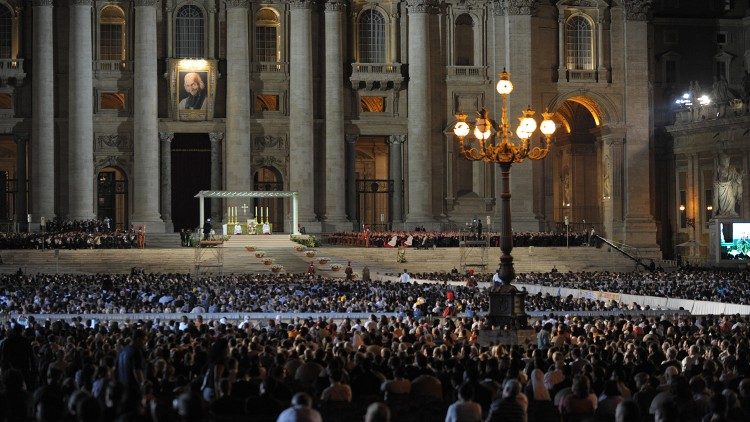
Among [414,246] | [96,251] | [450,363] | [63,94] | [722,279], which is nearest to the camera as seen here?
[450,363]

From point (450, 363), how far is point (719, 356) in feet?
17.7

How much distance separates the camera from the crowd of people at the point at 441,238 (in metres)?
72.2

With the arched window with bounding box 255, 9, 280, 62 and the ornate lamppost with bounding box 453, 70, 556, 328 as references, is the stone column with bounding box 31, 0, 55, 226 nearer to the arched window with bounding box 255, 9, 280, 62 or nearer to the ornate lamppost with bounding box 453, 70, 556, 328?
the arched window with bounding box 255, 9, 280, 62

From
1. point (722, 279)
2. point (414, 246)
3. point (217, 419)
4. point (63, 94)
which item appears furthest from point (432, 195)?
point (217, 419)

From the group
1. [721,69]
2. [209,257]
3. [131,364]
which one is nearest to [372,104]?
[209,257]

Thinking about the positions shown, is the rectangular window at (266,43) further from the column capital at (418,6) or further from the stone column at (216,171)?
the column capital at (418,6)

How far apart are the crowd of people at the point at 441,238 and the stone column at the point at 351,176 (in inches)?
245

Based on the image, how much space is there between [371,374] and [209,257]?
48202 millimetres

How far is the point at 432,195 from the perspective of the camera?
82.3m

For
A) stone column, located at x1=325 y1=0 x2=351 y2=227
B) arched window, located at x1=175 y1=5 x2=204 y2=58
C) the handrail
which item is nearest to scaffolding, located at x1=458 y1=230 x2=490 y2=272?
the handrail

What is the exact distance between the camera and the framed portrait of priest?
3095 inches

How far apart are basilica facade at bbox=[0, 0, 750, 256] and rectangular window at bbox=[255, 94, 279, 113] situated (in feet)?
0.48

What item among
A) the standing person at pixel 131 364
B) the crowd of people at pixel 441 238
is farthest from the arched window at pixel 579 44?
the standing person at pixel 131 364

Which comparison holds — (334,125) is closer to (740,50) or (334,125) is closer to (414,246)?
(414,246)
